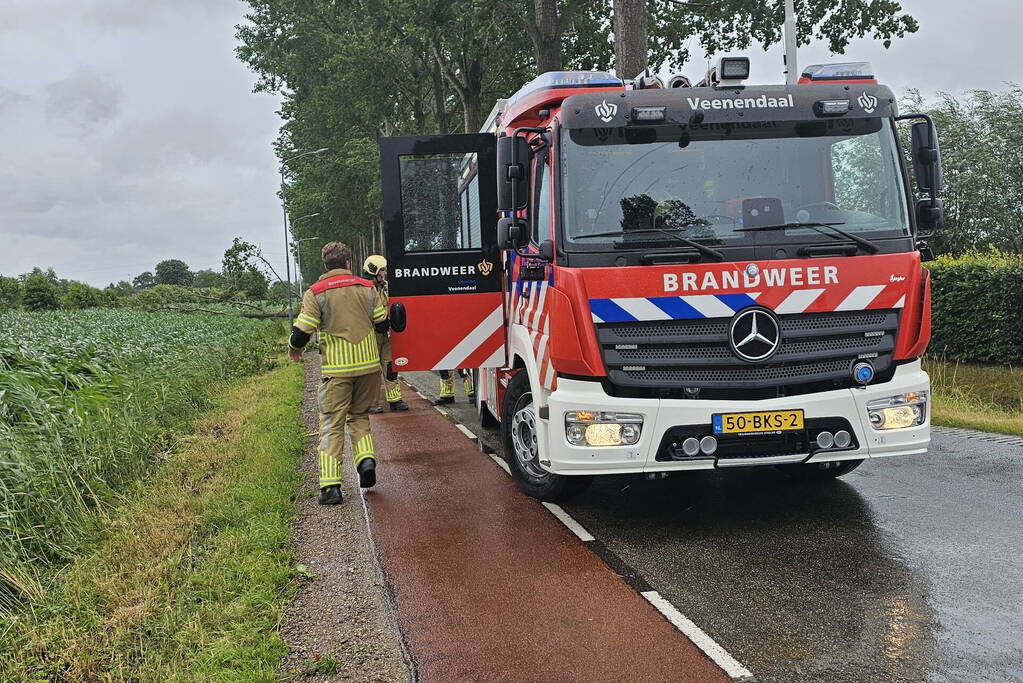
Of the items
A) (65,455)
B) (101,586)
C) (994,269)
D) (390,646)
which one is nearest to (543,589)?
(390,646)

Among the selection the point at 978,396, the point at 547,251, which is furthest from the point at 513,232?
the point at 978,396

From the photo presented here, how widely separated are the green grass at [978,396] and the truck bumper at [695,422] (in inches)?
192

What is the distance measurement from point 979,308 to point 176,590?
567 inches

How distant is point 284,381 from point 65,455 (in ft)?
32.0

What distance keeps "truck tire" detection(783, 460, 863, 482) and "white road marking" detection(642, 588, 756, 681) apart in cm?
280

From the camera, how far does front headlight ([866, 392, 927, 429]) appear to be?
588 cm

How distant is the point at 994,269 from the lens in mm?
15344

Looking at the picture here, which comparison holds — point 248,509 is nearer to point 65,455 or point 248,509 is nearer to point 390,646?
point 65,455

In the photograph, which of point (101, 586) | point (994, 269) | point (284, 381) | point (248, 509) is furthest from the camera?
point (284, 381)

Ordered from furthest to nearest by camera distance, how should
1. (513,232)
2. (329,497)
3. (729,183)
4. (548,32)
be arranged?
1. (548,32)
2. (329,497)
3. (513,232)
4. (729,183)

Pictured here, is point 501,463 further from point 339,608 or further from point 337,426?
point 339,608

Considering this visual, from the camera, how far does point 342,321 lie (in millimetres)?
7383

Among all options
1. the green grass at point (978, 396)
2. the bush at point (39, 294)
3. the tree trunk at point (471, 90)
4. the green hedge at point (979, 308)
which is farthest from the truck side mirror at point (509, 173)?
the bush at point (39, 294)

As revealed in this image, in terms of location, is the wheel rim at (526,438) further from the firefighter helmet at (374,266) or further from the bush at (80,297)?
the bush at (80,297)
